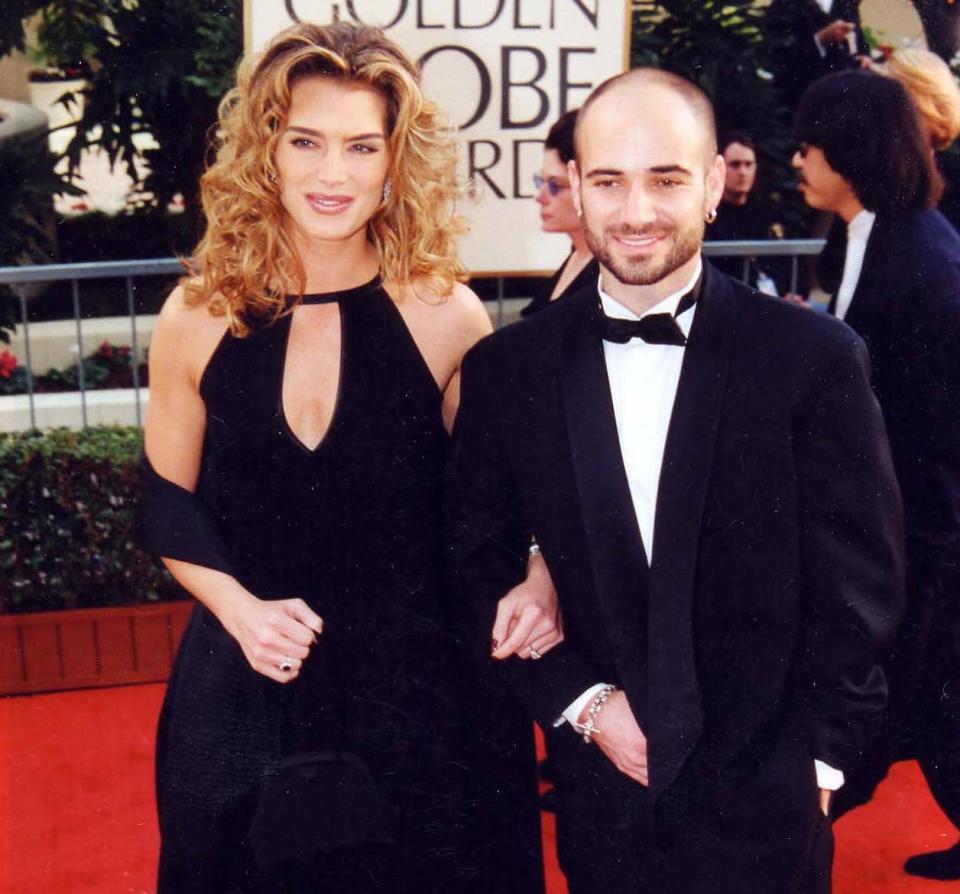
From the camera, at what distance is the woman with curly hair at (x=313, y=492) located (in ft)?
7.68

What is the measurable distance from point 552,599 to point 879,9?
41.9ft

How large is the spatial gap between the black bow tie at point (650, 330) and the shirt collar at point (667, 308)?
17mm

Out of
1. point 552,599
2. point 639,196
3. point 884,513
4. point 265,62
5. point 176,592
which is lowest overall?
A: point 176,592

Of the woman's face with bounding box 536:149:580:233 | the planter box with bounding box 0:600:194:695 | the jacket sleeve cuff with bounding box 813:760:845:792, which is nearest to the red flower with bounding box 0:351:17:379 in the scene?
the planter box with bounding box 0:600:194:695

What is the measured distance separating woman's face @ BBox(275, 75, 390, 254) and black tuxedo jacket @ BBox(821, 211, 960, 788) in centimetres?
143

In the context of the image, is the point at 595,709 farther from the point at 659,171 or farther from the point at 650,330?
the point at 659,171

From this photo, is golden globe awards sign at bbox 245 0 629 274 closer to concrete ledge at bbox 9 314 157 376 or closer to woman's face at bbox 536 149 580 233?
woman's face at bbox 536 149 580 233

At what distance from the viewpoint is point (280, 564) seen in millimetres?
2406

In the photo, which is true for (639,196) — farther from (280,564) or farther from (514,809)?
(514,809)

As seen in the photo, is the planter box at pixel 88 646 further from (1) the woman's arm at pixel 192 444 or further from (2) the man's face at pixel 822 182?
(2) the man's face at pixel 822 182

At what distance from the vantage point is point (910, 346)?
3145 millimetres

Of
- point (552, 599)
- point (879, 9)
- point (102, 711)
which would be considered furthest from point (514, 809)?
point (879, 9)

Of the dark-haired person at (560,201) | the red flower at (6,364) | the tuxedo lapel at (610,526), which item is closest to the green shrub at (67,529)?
the dark-haired person at (560,201)

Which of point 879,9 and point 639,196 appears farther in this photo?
point 879,9
